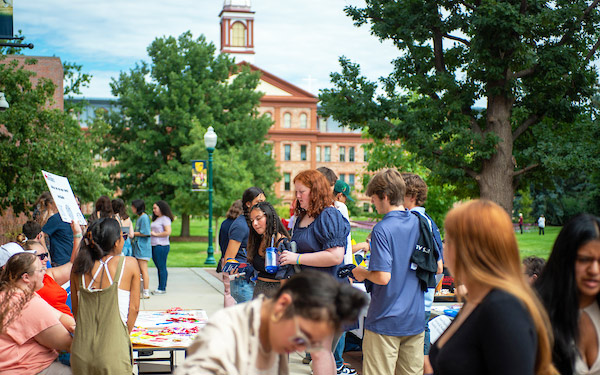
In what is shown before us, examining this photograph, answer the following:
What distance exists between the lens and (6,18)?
10.3 m

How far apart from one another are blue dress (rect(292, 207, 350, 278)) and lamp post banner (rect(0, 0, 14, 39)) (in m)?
7.04

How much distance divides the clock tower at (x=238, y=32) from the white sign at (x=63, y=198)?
8862 cm

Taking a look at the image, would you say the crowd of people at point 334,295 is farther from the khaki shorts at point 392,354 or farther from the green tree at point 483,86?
the green tree at point 483,86

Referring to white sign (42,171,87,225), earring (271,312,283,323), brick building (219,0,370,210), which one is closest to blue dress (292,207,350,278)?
white sign (42,171,87,225)

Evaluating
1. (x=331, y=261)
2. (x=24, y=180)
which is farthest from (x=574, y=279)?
(x=24, y=180)

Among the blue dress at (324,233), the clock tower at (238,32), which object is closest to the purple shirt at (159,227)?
the blue dress at (324,233)

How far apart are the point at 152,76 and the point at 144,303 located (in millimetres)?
33469

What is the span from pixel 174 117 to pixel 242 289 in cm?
3596

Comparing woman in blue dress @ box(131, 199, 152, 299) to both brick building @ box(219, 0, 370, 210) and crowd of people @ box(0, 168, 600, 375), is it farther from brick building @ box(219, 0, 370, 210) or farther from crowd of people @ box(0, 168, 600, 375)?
brick building @ box(219, 0, 370, 210)

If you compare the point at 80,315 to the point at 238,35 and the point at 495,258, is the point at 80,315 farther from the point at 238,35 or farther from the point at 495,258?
the point at 238,35

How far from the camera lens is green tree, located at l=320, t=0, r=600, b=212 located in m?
17.6

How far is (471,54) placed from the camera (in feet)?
60.3

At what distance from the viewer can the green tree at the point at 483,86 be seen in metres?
17.6

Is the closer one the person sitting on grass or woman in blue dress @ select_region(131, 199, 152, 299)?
the person sitting on grass
